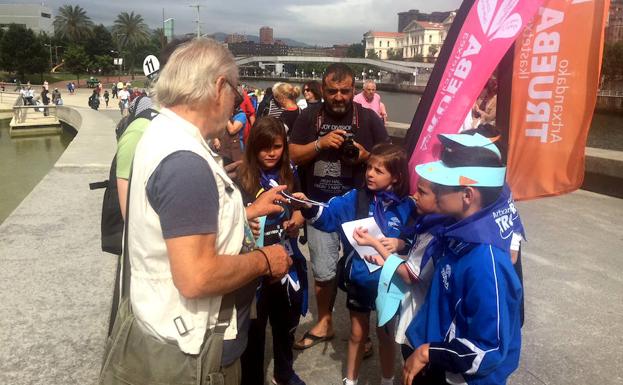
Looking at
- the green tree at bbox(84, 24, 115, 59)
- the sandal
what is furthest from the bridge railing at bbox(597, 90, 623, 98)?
the green tree at bbox(84, 24, 115, 59)

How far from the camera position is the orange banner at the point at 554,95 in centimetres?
219

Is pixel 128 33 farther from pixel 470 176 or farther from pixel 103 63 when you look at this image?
pixel 470 176

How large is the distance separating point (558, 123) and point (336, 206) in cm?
121

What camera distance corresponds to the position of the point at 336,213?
2793 mm

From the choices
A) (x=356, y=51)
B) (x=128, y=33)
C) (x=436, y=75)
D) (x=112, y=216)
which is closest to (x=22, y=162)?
(x=112, y=216)

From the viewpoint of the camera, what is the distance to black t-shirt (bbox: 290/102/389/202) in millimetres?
3346

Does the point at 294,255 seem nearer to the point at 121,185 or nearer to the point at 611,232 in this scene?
the point at 121,185

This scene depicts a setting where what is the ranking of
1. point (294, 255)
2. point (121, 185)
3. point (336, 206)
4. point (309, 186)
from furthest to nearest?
point (309, 186) < point (294, 255) < point (336, 206) < point (121, 185)

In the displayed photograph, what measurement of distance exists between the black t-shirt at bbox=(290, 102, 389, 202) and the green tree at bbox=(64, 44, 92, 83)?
91903 mm

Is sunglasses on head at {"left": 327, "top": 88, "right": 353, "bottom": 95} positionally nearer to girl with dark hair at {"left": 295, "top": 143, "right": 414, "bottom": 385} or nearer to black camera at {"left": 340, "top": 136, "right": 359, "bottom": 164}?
black camera at {"left": 340, "top": 136, "right": 359, "bottom": 164}

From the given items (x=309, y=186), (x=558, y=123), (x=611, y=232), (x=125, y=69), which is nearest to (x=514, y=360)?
(x=558, y=123)

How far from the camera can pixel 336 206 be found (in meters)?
2.79

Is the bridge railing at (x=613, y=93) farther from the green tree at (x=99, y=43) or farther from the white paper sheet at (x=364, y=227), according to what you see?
the green tree at (x=99, y=43)

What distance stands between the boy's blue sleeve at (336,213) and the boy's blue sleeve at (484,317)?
3.43 ft
